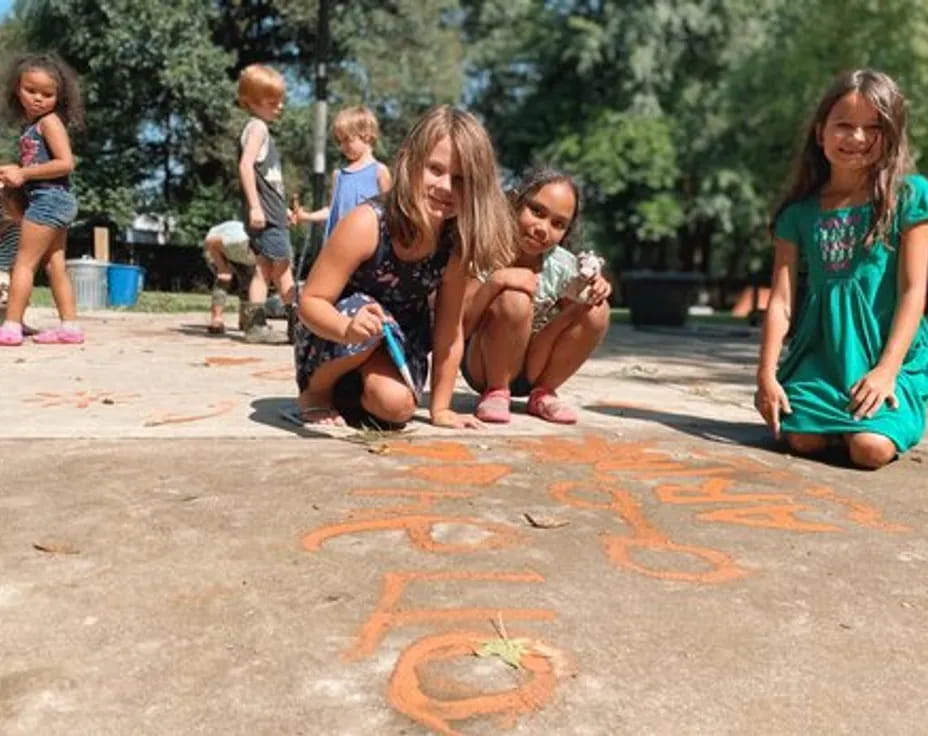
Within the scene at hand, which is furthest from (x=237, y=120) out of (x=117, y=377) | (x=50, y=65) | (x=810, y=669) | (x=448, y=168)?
(x=810, y=669)

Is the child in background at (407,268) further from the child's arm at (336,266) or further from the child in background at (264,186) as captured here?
the child in background at (264,186)

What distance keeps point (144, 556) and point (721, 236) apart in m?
32.6

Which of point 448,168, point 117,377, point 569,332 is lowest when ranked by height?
point 117,377

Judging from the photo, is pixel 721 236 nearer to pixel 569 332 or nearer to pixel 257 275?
pixel 257 275

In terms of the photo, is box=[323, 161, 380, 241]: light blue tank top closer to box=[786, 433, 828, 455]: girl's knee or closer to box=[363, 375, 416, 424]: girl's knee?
box=[363, 375, 416, 424]: girl's knee

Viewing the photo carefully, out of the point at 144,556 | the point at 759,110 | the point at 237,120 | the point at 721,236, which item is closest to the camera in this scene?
the point at 144,556

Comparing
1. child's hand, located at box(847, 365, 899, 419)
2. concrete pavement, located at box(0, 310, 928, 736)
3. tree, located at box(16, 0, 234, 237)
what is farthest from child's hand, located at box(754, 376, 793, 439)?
tree, located at box(16, 0, 234, 237)

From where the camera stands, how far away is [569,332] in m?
3.86

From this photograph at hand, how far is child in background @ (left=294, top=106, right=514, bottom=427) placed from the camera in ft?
10.5

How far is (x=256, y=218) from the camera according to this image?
6.30m

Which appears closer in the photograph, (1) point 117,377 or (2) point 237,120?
(1) point 117,377

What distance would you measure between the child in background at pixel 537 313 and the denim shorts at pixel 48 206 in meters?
3.01

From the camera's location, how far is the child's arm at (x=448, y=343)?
345 cm

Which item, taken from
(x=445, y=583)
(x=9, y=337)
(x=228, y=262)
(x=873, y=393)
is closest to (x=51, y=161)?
(x=9, y=337)
